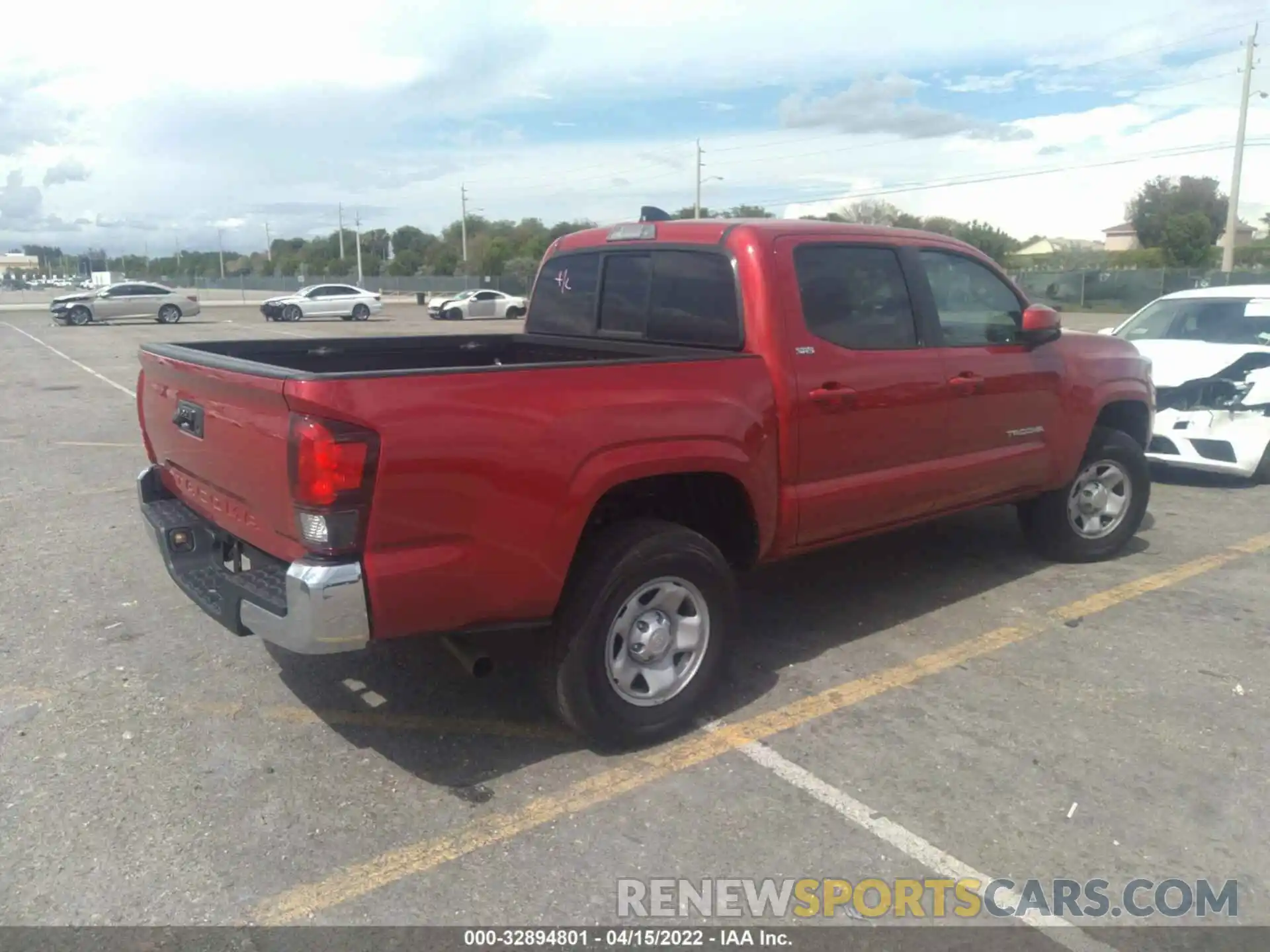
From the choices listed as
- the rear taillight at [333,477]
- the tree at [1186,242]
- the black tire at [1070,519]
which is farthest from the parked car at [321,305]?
the tree at [1186,242]

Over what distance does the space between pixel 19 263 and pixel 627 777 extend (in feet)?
744

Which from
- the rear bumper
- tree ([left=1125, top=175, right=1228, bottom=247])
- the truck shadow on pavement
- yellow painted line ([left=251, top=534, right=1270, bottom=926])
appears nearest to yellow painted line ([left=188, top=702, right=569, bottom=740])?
the truck shadow on pavement

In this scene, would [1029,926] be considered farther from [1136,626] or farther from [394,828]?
[1136,626]

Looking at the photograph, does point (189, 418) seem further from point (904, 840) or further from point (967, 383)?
point (967, 383)

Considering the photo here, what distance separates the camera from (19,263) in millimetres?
194625

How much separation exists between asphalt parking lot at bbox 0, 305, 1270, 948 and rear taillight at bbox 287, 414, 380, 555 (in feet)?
3.34

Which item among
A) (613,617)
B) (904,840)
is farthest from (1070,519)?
(613,617)

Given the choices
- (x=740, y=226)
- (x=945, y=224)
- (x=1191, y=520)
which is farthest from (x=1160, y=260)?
(x=740, y=226)

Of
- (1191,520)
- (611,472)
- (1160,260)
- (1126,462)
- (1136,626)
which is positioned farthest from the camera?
(1160,260)

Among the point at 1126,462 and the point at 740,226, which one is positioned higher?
the point at 740,226

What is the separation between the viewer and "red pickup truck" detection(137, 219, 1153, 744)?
10.5 feet

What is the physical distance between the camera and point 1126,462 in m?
6.15

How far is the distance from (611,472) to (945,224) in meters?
54.5

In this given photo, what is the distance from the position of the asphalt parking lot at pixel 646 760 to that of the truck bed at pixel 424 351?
1.40m
